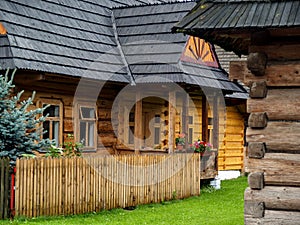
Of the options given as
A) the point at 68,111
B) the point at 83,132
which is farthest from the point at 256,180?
the point at 83,132

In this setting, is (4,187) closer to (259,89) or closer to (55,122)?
(55,122)

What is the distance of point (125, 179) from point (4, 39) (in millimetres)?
4251

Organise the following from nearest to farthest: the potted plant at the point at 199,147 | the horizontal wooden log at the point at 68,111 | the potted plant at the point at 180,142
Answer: the horizontal wooden log at the point at 68,111
the potted plant at the point at 180,142
the potted plant at the point at 199,147

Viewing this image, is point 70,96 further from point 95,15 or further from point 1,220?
point 1,220

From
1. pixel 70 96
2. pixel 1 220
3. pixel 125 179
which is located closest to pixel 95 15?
pixel 70 96

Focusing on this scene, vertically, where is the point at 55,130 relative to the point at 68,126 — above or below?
below

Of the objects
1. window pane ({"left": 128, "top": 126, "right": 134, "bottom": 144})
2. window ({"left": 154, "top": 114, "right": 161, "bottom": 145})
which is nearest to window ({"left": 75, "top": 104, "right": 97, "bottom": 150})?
window pane ({"left": 128, "top": 126, "right": 134, "bottom": 144})

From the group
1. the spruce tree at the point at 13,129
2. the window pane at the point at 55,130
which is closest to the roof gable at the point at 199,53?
the window pane at the point at 55,130

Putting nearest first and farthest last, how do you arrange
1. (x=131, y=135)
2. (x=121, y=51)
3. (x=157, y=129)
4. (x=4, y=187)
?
1. (x=4, y=187)
2. (x=121, y=51)
3. (x=131, y=135)
4. (x=157, y=129)

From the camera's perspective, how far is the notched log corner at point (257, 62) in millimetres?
8188

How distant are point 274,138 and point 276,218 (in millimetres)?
1068

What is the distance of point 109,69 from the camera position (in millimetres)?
16609

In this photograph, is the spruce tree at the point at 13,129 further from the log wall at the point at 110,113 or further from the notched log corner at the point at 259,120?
the notched log corner at the point at 259,120

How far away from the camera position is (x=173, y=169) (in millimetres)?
15672
